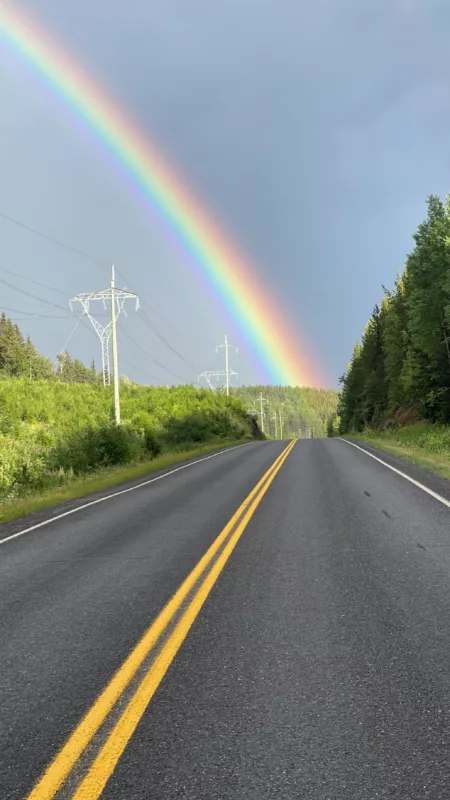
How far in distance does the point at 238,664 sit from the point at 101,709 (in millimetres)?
1023

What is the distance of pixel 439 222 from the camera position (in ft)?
114

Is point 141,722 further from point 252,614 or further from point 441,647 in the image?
point 441,647

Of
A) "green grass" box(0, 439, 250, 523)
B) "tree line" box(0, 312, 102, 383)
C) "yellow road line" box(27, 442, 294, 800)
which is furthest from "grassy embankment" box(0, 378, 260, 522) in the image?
"tree line" box(0, 312, 102, 383)

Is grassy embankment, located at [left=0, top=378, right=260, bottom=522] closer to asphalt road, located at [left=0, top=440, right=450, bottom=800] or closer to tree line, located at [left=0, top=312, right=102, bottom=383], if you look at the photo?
asphalt road, located at [left=0, top=440, right=450, bottom=800]

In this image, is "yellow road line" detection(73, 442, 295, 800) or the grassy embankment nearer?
"yellow road line" detection(73, 442, 295, 800)

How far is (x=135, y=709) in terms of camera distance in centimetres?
321

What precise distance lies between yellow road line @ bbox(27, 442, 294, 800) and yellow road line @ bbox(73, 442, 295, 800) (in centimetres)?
11

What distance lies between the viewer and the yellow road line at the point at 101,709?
8.45 ft

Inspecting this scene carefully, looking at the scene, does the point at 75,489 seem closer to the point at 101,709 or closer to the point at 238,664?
the point at 238,664

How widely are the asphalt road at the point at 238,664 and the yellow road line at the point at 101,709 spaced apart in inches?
0.9

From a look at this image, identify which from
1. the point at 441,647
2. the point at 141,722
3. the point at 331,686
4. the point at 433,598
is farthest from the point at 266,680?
the point at 433,598

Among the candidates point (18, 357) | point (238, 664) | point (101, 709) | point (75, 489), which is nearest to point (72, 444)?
point (75, 489)

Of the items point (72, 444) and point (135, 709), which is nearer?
point (135, 709)

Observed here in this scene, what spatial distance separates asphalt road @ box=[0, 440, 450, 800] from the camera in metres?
2.61
